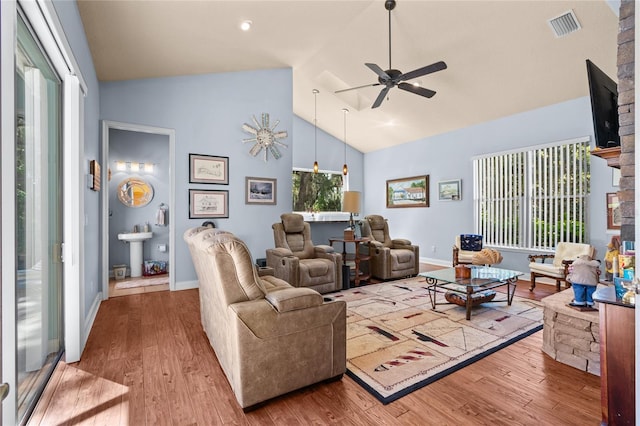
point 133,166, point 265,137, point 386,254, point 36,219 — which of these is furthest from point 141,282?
point 386,254

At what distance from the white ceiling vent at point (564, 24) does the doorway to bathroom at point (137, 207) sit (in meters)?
5.72

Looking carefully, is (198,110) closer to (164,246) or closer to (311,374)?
(164,246)

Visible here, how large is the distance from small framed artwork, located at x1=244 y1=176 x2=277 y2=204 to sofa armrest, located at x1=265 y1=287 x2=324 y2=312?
3.36m

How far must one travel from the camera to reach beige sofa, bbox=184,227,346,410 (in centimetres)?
174

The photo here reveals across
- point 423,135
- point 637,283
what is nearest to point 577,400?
point 637,283

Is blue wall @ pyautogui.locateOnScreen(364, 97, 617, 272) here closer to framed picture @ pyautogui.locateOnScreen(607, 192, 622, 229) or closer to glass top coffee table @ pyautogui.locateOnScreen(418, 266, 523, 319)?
framed picture @ pyautogui.locateOnScreen(607, 192, 622, 229)

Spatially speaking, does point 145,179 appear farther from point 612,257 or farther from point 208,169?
point 612,257

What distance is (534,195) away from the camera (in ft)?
16.7

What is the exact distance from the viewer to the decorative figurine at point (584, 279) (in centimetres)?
225

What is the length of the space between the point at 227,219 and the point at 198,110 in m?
1.69

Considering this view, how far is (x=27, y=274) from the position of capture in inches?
71.0

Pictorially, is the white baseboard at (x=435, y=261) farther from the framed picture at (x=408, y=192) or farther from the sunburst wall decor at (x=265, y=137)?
the sunburst wall decor at (x=265, y=137)

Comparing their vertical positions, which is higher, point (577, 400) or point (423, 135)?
point (423, 135)

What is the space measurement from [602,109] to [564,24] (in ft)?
6.30
